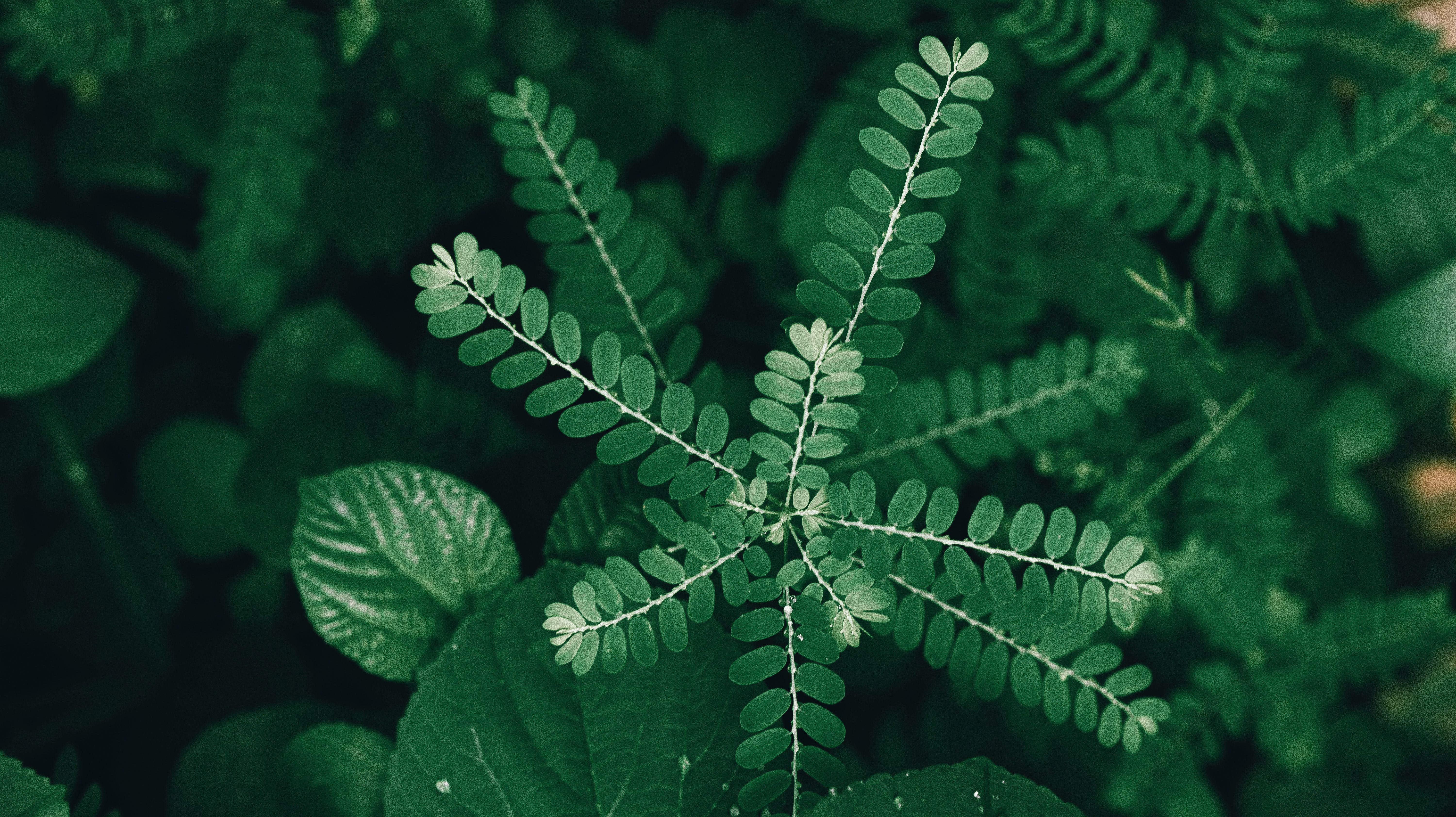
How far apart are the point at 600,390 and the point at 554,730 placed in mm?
298

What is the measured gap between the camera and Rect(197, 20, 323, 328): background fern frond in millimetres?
1036

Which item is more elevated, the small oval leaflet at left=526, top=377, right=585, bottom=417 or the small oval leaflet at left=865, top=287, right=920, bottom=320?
the small oval leaflet at left=865, top=287, right=920, bottom=320

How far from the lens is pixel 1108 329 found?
3.81 feet

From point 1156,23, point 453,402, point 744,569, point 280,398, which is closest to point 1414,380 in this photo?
point 1156,23

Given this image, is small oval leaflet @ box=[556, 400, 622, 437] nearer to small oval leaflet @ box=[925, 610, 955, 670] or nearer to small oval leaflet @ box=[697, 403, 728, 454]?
small oval leaflet @ box=[697, 403, 728, 454]

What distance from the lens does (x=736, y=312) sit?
1303 mm

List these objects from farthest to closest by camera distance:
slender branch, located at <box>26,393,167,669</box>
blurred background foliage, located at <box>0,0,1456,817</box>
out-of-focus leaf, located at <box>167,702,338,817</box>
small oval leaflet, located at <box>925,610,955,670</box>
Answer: slender branch, located at <box>26,393,167,669</box>
blurred background foliage, located at <box>0,0,1456,817</box>
out-of-focus leaf, located at <box>167,702,338,817</box>
small oval leaflet, located at <box>925,610,955,670</box>

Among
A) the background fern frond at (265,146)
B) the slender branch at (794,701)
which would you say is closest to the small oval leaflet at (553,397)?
the slender branch at (794,701)

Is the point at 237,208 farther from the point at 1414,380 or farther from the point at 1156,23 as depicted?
the point at 1414,380

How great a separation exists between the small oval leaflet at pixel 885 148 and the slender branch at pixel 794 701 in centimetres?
35

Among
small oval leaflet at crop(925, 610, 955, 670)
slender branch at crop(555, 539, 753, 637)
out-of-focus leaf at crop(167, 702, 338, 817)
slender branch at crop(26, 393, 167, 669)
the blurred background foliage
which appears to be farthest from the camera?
slender branch at crop(26, 393, 167, 669)

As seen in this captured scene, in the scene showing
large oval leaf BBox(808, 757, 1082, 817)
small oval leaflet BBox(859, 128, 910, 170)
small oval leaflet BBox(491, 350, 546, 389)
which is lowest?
large oval leaf BBox(808, 757, 1082, 817)

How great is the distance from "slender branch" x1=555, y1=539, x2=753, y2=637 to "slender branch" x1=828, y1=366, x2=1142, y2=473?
231 mm

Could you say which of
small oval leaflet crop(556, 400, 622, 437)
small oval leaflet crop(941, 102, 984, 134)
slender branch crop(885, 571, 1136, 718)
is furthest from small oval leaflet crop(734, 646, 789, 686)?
small oval leaflet crop(941, 102, 984, 134)
